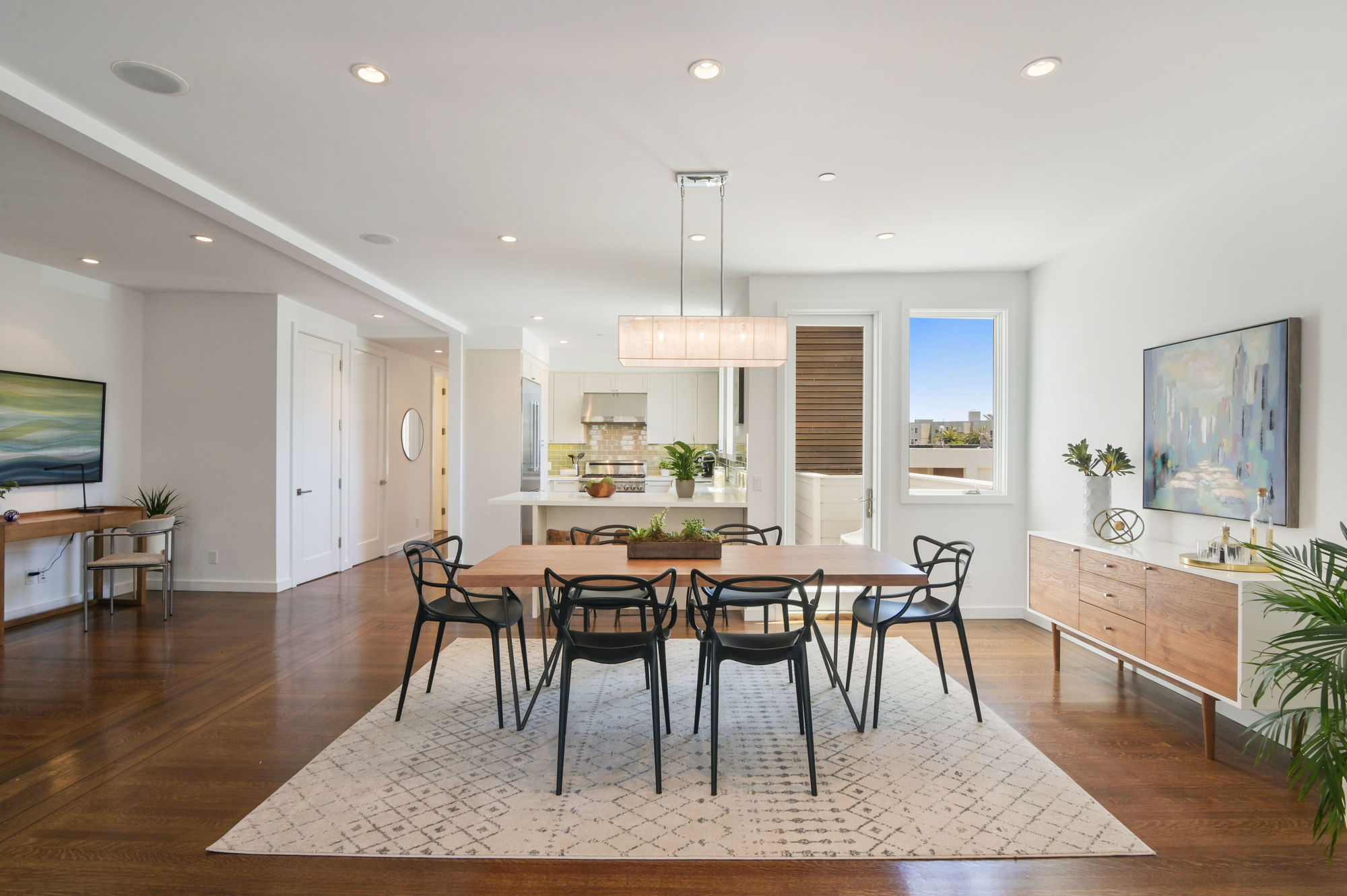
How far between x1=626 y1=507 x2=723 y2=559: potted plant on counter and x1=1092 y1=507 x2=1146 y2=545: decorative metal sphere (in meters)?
2.28

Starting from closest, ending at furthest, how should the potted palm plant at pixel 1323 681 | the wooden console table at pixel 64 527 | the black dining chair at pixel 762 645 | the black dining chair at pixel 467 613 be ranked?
1. the potted palm plant at pixel 1323 681
2. the black dining chair at pixel 762 645
3. the black dining chair at pixel 467 613
4. the wooden console table at pixel 64 527

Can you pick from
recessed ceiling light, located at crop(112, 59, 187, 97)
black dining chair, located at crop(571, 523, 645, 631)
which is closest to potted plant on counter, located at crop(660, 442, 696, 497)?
black dining chair, located at crop(571, 523, 645, 631)

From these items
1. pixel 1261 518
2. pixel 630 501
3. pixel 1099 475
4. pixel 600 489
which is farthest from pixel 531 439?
pixel 1261 518

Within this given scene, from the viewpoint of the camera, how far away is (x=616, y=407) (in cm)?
955

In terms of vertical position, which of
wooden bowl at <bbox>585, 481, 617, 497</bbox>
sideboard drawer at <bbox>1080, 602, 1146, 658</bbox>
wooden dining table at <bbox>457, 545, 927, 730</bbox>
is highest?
wooden bowl at <bbox>585, 481, 617, 497</bbox>

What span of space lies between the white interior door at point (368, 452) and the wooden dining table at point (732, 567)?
15.1 feet

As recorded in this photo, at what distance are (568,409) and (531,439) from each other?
5.68 feet

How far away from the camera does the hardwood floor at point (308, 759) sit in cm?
202

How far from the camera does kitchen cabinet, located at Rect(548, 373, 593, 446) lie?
9.60m

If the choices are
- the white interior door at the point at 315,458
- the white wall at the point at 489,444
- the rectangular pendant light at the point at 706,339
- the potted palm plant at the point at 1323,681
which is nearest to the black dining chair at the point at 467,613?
the rectangular pendant light at the point at 706,339

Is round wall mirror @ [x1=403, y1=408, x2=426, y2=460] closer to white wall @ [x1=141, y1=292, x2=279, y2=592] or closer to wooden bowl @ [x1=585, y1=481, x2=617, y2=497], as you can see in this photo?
white wall @ [x1=141, y1=292, x2=279, y2=592]

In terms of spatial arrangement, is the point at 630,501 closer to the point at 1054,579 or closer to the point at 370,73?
the point at 1054,579

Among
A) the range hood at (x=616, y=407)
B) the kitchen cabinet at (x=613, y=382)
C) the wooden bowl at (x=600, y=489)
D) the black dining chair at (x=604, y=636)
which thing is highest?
the kitchen cabinet at (x=613, y=382)

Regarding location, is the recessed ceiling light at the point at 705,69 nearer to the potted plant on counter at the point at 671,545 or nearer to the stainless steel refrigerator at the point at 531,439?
the potted plant on counter at the point at 671,545
